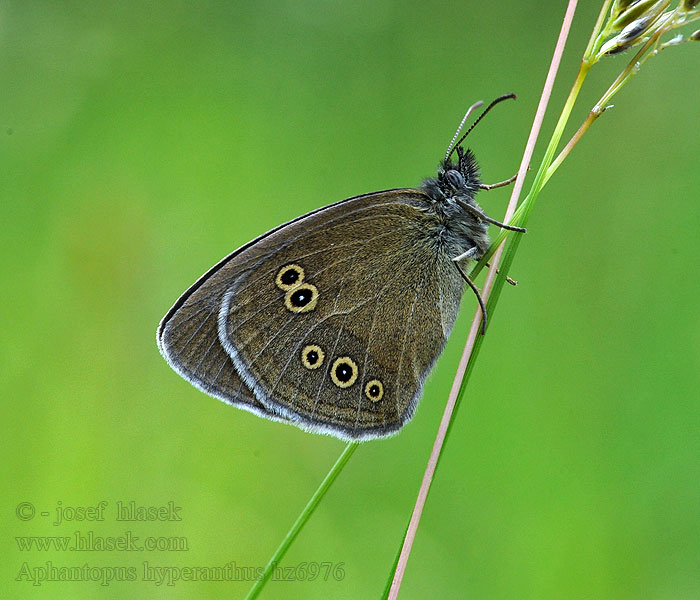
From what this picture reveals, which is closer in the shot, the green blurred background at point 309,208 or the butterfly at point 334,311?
the butterfly at point 334,311

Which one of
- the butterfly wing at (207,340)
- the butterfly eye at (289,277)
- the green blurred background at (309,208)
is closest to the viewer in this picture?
the butterfly wing at (207,340)

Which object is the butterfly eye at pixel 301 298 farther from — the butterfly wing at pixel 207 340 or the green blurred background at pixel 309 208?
the green blurred background at pixel 309 208

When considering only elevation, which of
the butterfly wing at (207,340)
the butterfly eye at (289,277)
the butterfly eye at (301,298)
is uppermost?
the butterfly eye at (289,277)

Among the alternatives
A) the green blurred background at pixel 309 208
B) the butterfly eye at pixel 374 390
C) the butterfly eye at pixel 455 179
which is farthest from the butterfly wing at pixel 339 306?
the green blurred background at pixel 309 208

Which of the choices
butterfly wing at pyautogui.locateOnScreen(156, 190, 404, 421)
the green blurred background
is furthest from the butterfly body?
the green blurred background

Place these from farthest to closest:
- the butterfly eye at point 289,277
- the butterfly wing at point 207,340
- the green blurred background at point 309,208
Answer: the green blurred background at point 309,208, the butterfly eye at point 289,277, the butterfly wing at point 207,340

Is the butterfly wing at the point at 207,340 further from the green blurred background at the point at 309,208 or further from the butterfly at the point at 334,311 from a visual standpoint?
the green blurred background at the point at 309,208

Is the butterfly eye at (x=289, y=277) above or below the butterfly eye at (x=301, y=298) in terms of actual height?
above
